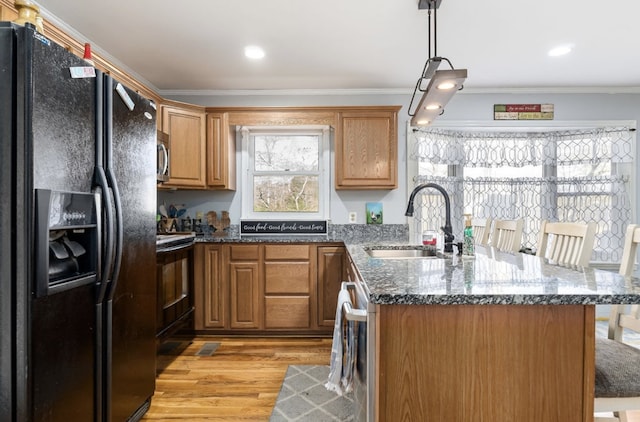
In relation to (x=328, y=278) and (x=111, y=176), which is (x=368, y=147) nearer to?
(x=328, y=278)

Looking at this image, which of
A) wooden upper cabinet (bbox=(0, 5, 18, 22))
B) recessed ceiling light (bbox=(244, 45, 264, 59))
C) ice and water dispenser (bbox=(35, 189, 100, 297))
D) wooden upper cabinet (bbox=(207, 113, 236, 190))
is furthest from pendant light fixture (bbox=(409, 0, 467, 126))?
wooden upper cabinet (bbox=(0, 5, 18, 22))

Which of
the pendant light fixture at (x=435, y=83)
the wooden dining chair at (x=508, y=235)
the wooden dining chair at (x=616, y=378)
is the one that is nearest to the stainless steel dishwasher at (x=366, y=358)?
the wooden dining chair at (x=616, y=378)

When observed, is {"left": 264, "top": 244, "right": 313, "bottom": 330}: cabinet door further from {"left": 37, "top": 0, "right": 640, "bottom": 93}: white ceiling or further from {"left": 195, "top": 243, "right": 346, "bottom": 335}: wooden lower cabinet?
{"left": 37, "top": 0, "right": 640, "bottom": 93}: white ceiling

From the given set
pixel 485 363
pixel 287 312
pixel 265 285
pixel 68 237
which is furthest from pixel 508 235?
pixel 68 237

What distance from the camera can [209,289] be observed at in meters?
3.25

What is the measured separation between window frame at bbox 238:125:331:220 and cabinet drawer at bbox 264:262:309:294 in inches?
28.3

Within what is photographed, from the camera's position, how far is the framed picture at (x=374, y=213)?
376 centimetres

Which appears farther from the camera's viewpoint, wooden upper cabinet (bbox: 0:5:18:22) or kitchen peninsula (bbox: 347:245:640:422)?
wooden upper cabinet (bbox: 0:5:18:22)

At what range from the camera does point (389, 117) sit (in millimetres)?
3504

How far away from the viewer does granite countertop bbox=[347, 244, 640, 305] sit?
3.39 ft

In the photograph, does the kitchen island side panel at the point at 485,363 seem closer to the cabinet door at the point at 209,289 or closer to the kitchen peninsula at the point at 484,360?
the kitchen peninsula at the point at 484,360

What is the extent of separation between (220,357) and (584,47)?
12.3ft

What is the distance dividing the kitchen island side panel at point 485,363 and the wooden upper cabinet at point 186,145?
2807mm

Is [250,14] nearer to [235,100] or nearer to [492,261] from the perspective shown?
[235,100]
